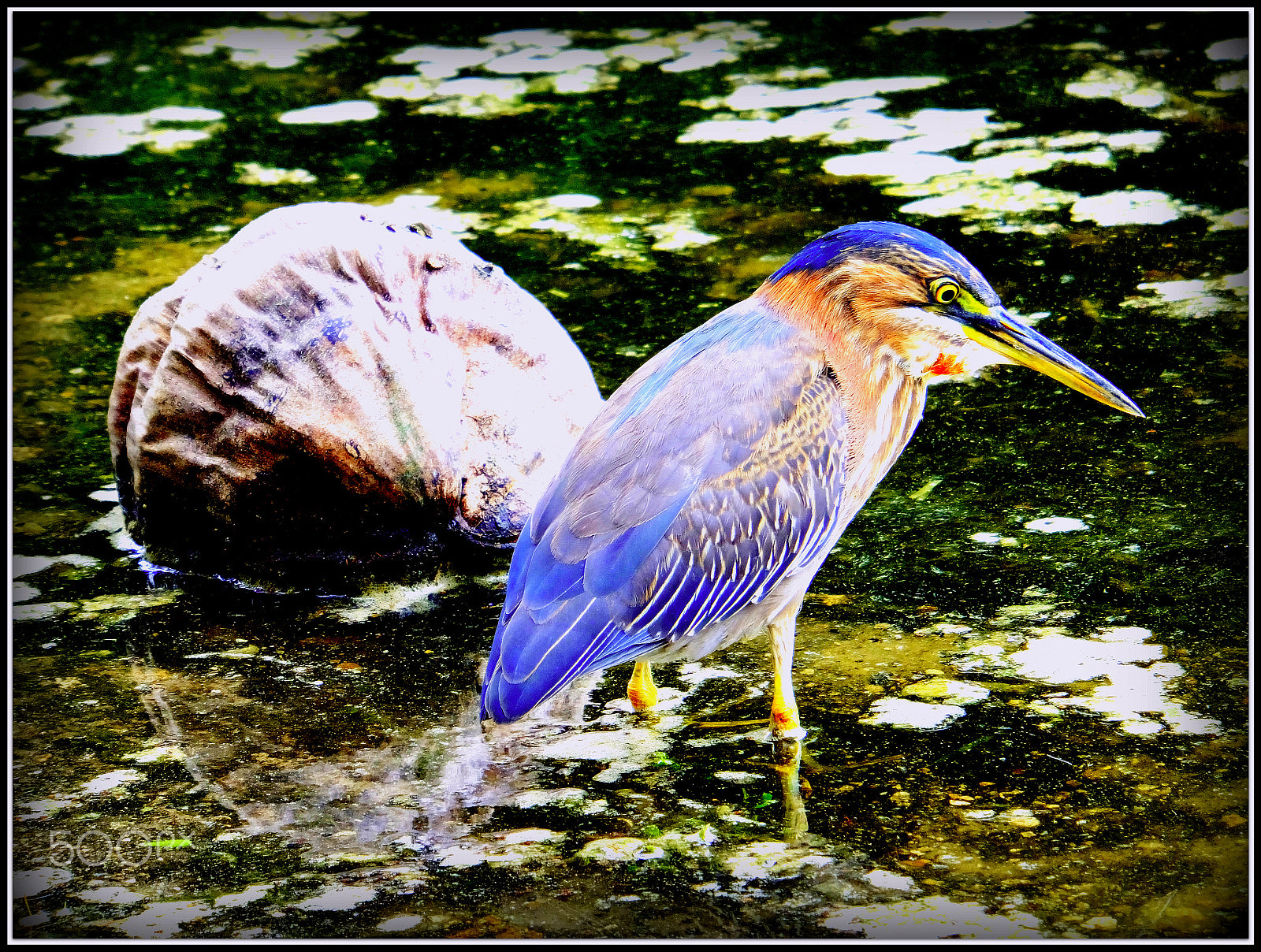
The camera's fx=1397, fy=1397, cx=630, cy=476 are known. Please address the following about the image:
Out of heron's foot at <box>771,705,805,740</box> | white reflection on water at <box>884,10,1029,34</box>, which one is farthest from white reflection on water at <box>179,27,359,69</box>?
heron's foot at <box>771,705,805,740</box>

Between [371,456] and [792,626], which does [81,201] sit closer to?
[371,456]

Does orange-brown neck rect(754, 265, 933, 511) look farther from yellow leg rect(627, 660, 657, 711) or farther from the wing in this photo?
yellow leg rect(627, 660, 657, 711)

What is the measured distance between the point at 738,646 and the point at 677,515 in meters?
0.77

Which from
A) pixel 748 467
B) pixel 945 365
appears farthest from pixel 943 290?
pixel 748 467

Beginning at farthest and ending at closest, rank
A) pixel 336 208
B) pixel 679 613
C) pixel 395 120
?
1. pixel 395 120
2. pixel 336 208
3. pixel 679 613

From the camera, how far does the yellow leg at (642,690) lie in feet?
11.7

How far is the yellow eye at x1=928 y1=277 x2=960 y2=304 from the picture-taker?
344 centimetres

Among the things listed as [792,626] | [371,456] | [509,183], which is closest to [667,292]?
[509,183]

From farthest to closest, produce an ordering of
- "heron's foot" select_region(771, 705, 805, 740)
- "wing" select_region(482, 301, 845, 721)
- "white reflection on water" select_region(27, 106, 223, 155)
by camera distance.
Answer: "white reflection on water" select_region(27, 106, 223, 155), "heron's foot" select_region(771, 705, 805, 740), "wing" select_region(482, 301, 845, 721)

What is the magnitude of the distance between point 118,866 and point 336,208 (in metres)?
2.13

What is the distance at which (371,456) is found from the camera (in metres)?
4.06

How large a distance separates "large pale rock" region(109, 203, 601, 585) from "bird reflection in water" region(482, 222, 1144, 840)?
2.49ft

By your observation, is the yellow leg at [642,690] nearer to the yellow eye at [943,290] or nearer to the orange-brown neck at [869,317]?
the orange-brown neck at [869,317]

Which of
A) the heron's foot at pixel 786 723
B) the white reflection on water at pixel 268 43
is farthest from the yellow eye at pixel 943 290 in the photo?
the white reflection on water at pixel 268 43
